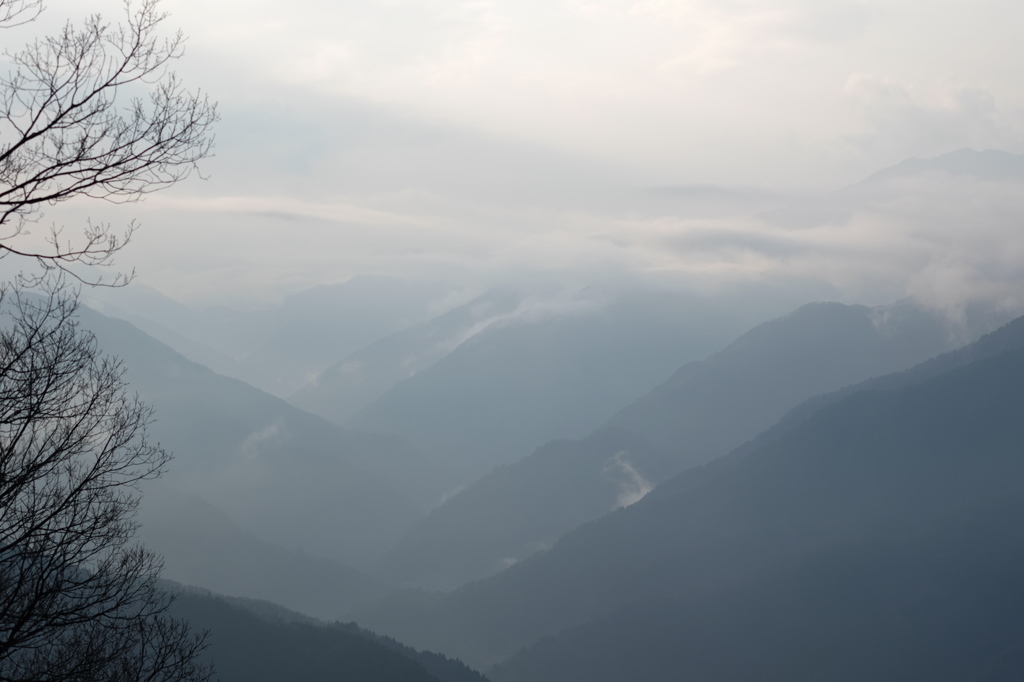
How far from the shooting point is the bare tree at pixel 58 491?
28.0 feet

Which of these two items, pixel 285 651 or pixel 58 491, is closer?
pixel 58 491

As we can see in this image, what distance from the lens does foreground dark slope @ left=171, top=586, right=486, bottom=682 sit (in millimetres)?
143875

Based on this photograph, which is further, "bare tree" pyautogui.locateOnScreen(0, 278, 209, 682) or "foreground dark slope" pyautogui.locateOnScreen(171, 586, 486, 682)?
"foreground dark slope" pyautogui.locateOnScreen(171, 586, 486, 682)

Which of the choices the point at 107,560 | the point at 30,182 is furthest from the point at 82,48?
the point at 107,560

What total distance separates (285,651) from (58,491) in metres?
159

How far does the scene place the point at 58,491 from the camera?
9445 millimetres

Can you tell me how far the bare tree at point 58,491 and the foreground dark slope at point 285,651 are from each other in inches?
5577

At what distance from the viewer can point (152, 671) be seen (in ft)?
36.4

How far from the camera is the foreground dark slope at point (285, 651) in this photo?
5664 inches

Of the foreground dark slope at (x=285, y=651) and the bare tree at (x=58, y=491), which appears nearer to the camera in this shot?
the bare tree at (x=58, y=491)

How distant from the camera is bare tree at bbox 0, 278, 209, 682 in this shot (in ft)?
28.0

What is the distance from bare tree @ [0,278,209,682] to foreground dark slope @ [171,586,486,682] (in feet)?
465

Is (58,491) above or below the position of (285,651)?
above

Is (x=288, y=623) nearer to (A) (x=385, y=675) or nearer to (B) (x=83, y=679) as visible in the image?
(A) (x=385, y=675)
